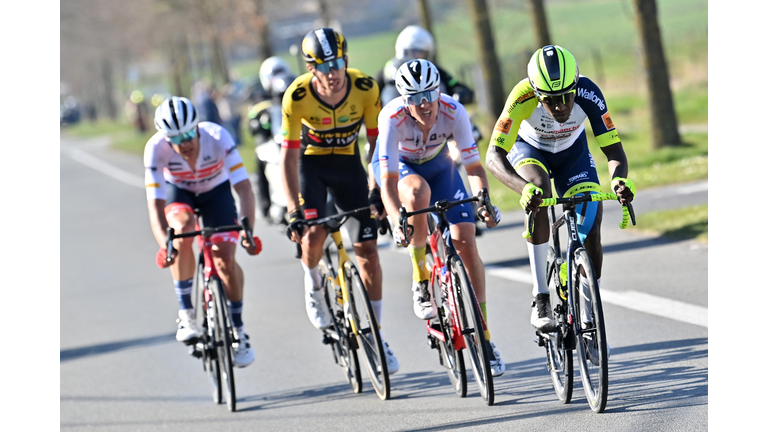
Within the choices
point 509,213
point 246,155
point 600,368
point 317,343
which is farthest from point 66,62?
point 600,368

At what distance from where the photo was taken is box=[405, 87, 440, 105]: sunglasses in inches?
221

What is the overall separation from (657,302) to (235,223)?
11.3 ft

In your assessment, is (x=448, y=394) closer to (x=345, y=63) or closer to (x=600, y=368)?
(x=600, y=368)

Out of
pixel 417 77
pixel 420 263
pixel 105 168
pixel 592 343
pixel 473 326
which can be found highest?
pixel 105 168

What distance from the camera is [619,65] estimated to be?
33000 mm

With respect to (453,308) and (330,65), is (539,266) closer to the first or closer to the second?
(453,308)

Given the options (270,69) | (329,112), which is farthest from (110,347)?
(329,112)

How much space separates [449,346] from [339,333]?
3.41 ft

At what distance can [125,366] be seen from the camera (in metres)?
8.71

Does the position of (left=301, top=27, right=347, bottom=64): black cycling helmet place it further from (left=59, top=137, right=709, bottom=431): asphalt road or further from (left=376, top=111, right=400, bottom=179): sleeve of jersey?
(left=59, top=137, right=709, bottom=431): asphalt road

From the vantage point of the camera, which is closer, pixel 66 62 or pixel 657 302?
pixel 657 302

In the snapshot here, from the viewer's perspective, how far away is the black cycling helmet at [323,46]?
6.11 meters

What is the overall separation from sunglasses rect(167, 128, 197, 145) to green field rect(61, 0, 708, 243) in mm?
6335

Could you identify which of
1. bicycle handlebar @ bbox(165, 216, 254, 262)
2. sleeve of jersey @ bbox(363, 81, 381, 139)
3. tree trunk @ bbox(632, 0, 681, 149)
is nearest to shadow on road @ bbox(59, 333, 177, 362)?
bicycle handlebar @ bbox(165, 216, 254, 262)
